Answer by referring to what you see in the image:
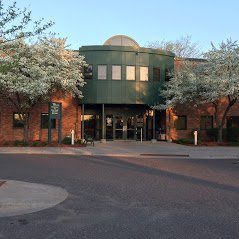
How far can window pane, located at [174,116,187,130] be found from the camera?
32.7 metres

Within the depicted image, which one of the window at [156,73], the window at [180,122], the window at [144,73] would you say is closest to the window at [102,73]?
the window at [144,73]

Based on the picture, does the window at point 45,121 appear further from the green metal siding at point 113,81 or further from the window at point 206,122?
the window at point 206,122

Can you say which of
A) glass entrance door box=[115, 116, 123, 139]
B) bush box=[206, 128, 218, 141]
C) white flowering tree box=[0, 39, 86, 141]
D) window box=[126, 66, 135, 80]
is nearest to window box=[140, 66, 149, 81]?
window box=[126, 66, 135, 80]

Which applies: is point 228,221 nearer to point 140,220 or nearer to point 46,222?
point 140,220

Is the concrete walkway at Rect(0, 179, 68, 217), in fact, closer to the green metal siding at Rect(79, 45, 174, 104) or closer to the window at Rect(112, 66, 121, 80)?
the green metal siding at Rect(79, 45, 174, 104)

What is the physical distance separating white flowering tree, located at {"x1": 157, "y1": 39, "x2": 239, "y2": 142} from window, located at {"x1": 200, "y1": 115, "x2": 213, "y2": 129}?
12.5 feet

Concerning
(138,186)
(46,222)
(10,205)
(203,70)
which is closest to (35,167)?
(138,186)

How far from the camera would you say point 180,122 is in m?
32.8

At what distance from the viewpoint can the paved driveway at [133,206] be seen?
6.31 m

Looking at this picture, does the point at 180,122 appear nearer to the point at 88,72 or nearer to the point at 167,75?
the point at 167,75

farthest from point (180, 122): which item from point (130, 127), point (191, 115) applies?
point (130, 127)

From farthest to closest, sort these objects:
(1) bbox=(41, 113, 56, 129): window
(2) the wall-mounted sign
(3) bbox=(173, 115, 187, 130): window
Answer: (3) bbox=(173, 115, 187, 130): window, (1) bbox=(41, 113, 56, 129): window, (2) the wall-mounted sign

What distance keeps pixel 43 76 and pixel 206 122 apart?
14.7 metres

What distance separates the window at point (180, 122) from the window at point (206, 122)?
1414 mm
